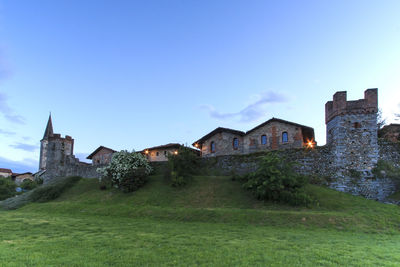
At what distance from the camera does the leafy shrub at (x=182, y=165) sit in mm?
25594

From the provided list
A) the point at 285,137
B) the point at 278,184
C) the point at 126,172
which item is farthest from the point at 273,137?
the point at 126,172

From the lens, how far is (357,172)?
21.9m

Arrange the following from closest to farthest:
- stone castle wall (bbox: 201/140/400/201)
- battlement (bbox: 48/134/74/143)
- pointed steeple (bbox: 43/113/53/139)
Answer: stone castle wall (bbox: 201/140/400/201) → battlement (bbox: 48/134/74/143) → pointed steeple (bbox: 43/113/53/139)

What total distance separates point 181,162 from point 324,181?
14.8 m

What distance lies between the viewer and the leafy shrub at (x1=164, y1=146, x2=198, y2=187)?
25.6m

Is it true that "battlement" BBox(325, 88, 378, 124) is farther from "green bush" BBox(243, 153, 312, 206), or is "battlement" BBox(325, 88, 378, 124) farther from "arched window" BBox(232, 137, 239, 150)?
"arched window" BBox(232, 137, 239, 150)

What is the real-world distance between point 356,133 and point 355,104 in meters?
2.85

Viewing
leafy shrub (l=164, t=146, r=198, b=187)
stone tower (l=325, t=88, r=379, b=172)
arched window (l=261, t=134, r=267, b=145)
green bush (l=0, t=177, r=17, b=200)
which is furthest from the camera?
green bush (l=0, t=177, r=17, b=200)

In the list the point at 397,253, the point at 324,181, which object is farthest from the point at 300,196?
the point at 397,253

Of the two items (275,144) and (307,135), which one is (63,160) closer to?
(275,144)

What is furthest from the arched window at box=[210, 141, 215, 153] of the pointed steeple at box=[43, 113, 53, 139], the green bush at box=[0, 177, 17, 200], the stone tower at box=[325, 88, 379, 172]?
the pointed steeple at box=[43, 113, 53, 139]

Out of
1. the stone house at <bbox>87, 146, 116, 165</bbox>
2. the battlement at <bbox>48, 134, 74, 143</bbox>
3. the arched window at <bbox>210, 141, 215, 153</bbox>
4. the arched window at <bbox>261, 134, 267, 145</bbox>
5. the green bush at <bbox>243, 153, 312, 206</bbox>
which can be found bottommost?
the green bush at <bbox>243, 153, 312, 206</bbox>

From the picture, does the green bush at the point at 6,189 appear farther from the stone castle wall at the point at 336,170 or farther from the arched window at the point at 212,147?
the stone castle wall at the point at 336,170

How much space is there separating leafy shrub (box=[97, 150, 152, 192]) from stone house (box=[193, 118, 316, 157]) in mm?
12470
